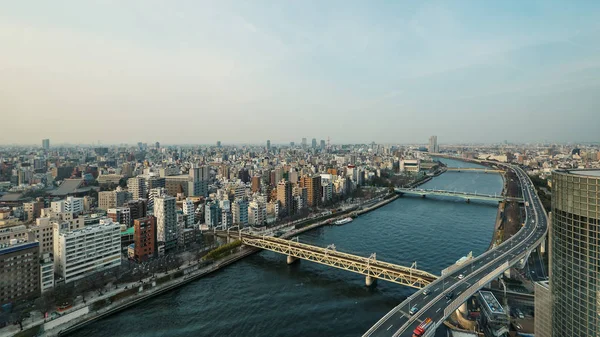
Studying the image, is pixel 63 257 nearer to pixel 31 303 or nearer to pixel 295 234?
pixel 31 303

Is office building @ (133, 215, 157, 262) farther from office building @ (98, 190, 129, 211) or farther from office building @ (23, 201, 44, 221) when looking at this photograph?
office building @ (98, 190, 129, 211)

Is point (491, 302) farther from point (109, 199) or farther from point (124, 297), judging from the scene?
point (109, 199)

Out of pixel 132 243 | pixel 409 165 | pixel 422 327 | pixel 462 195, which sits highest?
pixel 409 165

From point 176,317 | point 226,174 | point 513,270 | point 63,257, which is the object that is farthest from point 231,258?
point 226,174

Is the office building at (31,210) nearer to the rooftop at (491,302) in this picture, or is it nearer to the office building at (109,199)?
the office building at (109,199)

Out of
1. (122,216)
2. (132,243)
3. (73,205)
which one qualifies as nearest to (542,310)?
(132,243)

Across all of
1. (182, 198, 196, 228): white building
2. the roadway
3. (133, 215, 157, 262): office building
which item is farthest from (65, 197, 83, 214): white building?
the roadway
